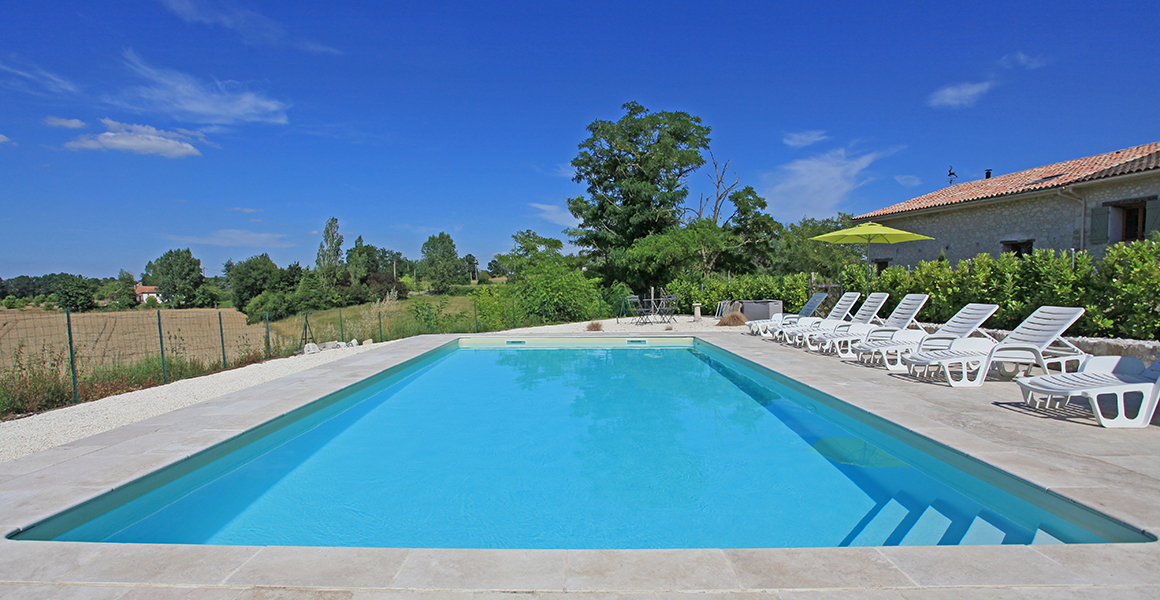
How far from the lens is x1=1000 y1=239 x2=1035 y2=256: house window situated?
14312 mm

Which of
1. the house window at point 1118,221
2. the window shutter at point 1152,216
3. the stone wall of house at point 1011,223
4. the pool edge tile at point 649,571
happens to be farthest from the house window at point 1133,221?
the pool edge tile at point 649,571

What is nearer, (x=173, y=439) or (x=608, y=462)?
(x=173, y=439)

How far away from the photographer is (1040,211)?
14000mm

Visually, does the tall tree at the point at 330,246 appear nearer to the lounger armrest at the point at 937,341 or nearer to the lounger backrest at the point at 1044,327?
the lounger armrest at the point at 937,341

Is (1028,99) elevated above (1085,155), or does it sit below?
above

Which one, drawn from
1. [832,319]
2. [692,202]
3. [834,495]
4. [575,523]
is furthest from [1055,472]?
[692,202]

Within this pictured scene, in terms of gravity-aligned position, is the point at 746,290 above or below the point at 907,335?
above

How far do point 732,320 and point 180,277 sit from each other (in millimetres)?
53900

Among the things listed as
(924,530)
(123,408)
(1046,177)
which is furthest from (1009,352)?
(1046,177)

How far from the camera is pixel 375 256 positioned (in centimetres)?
7244

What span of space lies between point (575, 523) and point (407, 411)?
3617mm

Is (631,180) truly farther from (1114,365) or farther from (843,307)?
(1114,365)

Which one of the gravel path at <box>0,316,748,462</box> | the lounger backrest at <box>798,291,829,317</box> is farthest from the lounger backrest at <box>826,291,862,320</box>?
the gravel path at <box>0,316,748,462</box>

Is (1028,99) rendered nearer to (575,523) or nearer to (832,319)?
(832,319)
